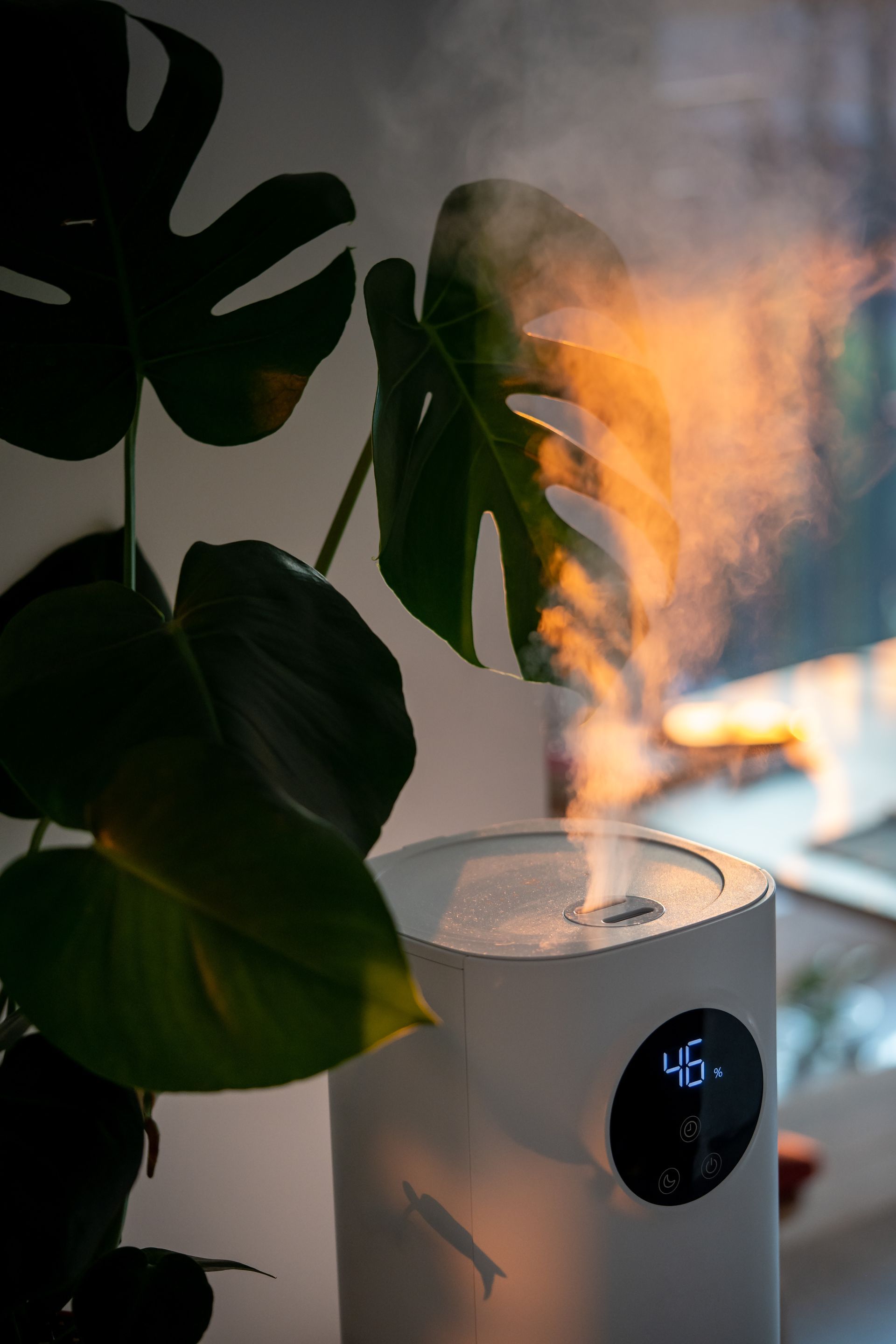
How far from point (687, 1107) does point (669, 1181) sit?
4 cm

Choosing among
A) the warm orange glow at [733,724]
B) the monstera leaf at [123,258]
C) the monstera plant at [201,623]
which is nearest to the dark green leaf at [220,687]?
the monstera plant at [201,623]

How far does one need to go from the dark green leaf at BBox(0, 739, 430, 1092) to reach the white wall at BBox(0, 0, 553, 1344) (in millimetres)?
499

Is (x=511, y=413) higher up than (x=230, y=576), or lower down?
higher up

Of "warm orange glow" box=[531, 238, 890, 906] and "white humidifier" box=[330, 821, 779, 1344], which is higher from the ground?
"warm orange glow" box=[531, 238, 890, 906]

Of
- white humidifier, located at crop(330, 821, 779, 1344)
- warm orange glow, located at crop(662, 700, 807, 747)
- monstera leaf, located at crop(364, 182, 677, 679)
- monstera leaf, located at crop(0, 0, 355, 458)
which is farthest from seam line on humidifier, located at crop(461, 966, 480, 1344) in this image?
warm orange glow, located at crop(662, 700, 807, 747)

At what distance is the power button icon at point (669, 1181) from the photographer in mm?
676

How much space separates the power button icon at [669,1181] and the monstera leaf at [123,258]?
0.53 meters

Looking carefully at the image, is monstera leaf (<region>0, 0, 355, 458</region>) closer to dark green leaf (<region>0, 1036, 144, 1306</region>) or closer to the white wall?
the white wall

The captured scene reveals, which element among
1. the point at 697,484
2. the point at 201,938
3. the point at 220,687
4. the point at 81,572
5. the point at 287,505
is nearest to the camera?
the point at 201,938

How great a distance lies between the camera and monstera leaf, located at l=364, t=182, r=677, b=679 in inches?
32.2

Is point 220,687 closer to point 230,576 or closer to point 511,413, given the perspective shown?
point 230,576

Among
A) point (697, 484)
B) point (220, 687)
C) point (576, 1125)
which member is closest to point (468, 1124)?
point (576, 1125)

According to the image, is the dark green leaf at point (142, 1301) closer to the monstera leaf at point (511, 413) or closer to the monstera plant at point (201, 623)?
the monstera plant at point (201, 623)

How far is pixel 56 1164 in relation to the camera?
574 mm
